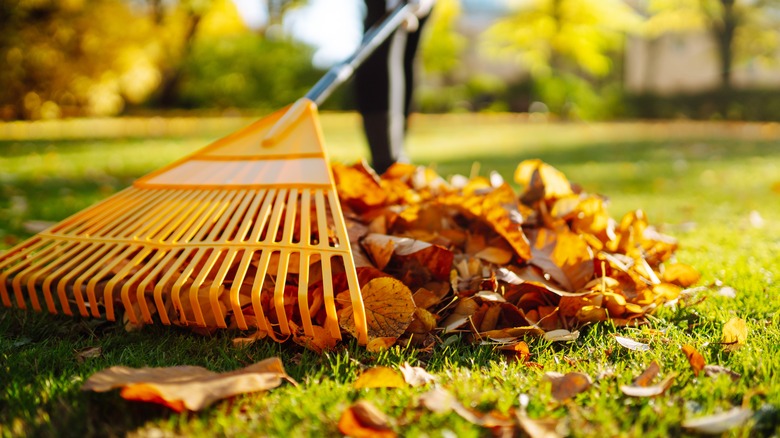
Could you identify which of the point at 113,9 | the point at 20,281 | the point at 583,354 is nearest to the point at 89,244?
the point at 20,281

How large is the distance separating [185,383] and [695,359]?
101 centimetres

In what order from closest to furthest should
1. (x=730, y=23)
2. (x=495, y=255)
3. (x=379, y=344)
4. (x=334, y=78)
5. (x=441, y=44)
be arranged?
(x=379, y=344)
(x=495, y=255)
(x=334, y=78)
(x=730, y=23)
(x=441, y=44)

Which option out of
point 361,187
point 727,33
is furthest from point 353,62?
point 727,33

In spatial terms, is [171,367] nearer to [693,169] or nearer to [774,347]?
[774,347]

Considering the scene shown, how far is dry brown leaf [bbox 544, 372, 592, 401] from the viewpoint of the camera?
124 centimetres

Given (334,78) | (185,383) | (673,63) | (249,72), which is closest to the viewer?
(185,383)

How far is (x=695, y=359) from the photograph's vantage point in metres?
1.37

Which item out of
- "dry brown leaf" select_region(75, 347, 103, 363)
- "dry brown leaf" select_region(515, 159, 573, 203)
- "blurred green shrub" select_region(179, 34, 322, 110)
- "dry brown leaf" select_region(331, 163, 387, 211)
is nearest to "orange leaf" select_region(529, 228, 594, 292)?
"dry brown leaf" select_region(515, 159, 573, 203)

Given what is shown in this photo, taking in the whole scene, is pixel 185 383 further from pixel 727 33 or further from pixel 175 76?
pixel 727 33

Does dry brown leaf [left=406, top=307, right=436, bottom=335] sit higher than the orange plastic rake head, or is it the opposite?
the orange plastic rake head

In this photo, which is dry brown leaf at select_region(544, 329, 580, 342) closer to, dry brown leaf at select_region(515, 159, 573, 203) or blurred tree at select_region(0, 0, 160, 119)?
dry brown leaf at select_region(515, 159, 573, 203)

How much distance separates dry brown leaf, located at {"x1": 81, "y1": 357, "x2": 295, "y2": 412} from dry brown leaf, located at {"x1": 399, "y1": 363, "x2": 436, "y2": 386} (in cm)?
22

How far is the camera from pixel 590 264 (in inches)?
69.9

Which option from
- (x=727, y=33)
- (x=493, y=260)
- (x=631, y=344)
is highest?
(x=727, y=33)
